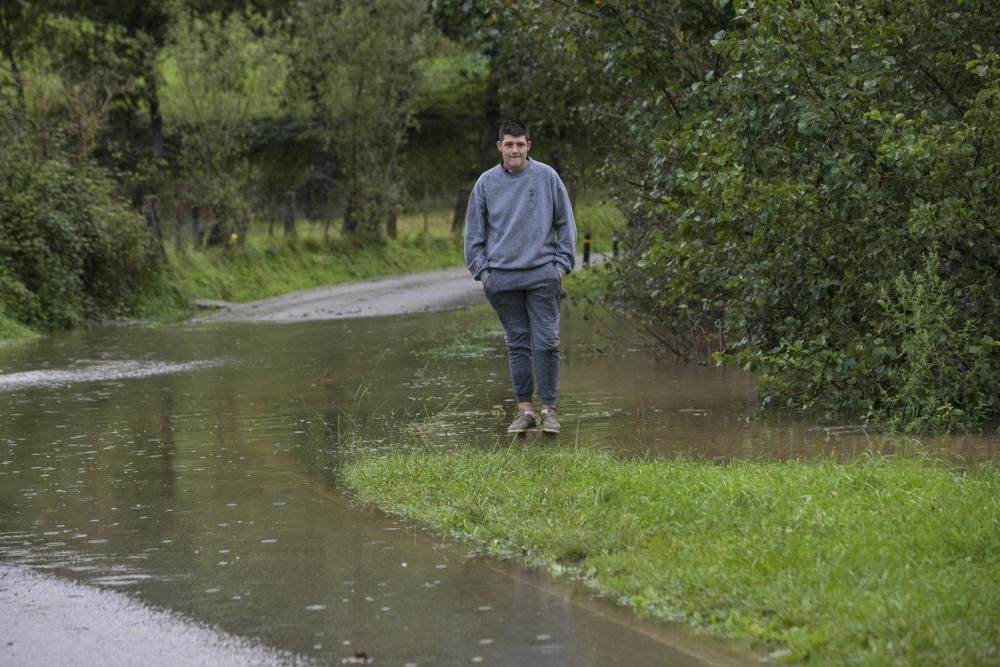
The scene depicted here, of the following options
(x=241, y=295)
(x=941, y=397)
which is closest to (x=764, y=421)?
(x=941, y=397)

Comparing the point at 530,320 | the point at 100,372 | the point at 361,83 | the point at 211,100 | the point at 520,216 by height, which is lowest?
the point at 100,372

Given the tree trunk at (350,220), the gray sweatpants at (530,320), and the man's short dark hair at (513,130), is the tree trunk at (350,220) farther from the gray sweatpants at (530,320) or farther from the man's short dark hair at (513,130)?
the man's short dark hair at (513,130)

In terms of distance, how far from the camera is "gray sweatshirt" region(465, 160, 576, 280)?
33.0 feet

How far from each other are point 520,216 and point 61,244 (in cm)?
1523

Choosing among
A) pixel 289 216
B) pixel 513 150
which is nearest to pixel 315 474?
pixel 513 150

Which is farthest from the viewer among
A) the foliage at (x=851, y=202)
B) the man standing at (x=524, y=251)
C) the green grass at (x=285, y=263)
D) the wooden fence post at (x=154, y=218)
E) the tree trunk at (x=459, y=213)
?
the tree trunk at (x=459, y=213)

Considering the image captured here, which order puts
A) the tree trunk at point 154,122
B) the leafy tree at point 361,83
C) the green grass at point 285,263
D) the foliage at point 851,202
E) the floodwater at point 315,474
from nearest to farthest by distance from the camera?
the floodwater at point 315,474 → the foliage at point 851,202 → the green grass at point 285,263 → the leafy tree at point 361,83 → the tree trunk at point 154,122

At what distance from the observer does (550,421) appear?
9977 mm

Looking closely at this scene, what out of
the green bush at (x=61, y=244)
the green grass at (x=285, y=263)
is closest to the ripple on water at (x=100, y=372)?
the green bush at (x=61, y=244)

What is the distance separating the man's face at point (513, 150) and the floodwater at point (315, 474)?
1721 mm

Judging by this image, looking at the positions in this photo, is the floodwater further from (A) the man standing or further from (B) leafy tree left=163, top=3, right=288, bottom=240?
(B) leafy tree left=163, top=3, right=288, bottom=240

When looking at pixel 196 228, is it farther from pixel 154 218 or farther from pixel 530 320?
pixel 530 320

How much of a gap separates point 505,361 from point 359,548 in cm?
852

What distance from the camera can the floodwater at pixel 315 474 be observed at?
220 inches
